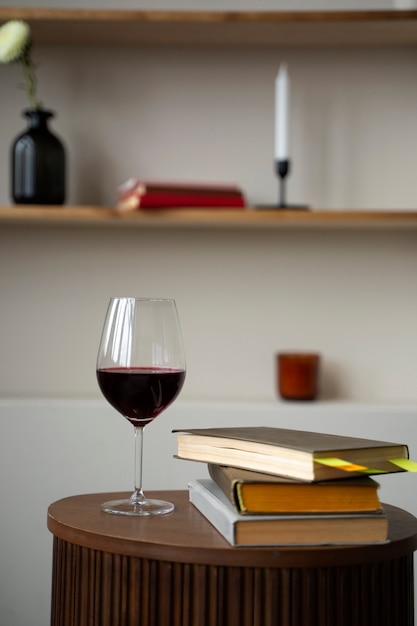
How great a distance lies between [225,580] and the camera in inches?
35.8

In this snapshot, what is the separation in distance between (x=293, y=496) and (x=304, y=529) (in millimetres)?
35

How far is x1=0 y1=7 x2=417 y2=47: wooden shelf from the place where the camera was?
2.10 metres

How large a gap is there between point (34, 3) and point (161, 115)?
1.46ft

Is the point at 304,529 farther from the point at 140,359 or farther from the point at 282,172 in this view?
the point at 282,172

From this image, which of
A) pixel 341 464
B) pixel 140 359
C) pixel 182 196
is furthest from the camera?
pixel 182 196

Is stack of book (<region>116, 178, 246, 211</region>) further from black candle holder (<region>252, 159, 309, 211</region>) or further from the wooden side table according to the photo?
the wooden side table

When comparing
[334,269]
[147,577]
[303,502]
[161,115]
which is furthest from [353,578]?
[161,115]

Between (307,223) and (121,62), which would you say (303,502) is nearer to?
(307,223)

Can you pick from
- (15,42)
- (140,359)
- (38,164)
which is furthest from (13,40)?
(140,359)

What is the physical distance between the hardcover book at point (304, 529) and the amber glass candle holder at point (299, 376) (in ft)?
4.17

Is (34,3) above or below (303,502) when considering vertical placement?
above

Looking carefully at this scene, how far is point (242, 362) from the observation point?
237 centimetres

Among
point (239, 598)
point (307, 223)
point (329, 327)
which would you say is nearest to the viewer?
point (239, 598)

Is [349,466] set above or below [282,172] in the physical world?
below
